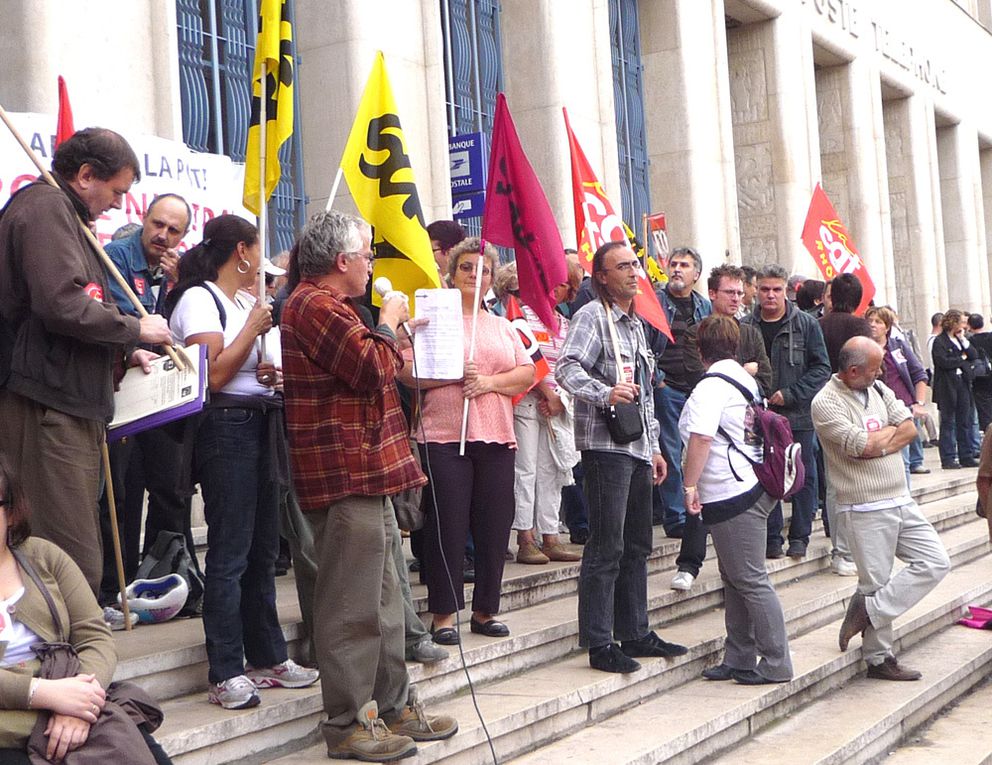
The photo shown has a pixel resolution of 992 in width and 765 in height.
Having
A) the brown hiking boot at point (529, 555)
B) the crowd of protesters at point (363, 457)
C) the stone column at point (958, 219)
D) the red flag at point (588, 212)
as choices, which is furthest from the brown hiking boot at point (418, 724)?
the stone column at point (958, 219)

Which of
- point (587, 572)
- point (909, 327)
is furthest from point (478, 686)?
point (909, 327)

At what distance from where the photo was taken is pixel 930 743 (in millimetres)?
6598

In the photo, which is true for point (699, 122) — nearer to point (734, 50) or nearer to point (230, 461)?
point (734, 50)

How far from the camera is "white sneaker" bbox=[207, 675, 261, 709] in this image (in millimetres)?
4793

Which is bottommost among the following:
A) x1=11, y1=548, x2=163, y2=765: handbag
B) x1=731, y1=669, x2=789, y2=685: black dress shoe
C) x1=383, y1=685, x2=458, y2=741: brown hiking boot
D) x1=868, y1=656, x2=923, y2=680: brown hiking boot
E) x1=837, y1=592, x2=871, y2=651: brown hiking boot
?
x1=868, y1=656, x2=923, y2=680: brown hiking boot

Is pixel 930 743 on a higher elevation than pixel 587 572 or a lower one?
lower

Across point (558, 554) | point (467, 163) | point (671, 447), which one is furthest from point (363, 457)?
point (467, 163)

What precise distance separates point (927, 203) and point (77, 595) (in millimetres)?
22969

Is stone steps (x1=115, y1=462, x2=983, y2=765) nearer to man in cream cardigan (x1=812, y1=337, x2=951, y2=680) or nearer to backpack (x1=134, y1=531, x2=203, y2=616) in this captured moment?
backpack (x1=134, y1=531, x2=203, y2=616)

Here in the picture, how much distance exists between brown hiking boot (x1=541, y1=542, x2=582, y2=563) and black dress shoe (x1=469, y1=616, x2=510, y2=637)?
1731 millimetres

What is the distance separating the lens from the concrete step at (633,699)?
17.5 ft

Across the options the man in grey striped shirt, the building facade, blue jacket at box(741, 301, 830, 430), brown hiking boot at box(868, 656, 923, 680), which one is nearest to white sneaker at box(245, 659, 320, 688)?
the man in grey striped shirt

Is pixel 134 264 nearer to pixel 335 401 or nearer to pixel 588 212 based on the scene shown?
pixel 335 401

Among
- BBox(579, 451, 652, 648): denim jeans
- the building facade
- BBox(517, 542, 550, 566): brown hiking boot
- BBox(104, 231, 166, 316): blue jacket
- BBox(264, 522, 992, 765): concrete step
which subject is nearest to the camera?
BBox(264, 522, 992, 765): concrete step
